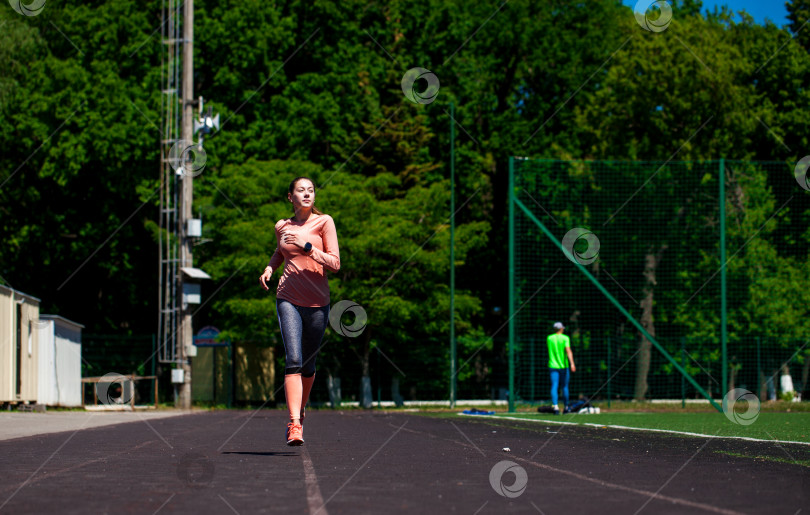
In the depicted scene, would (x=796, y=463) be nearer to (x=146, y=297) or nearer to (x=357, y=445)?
(x=357, y=445)

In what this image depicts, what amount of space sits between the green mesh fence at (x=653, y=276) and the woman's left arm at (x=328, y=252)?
18945 mm

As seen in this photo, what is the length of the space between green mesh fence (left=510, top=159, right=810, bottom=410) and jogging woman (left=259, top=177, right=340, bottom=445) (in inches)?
748

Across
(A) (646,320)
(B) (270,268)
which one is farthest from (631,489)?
(A) (646,320)

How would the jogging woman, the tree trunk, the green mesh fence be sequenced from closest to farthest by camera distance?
1. the jogging woman
2. the green mesh fence
3. the tree trunk

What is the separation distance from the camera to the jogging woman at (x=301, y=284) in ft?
29.5

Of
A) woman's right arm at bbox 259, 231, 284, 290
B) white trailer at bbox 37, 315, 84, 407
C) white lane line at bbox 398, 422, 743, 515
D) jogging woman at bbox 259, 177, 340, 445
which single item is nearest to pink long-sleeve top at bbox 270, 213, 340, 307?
jogging woman at bbox 259, 177, 340, 445

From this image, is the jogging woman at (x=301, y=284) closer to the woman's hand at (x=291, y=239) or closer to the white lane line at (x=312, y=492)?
the woman's hand at (x=291, y=239)

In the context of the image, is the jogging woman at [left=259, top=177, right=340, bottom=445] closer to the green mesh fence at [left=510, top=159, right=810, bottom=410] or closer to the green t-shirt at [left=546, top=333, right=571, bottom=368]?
the green t-shirt at [left=546, top=333, right=571, bottom=368]

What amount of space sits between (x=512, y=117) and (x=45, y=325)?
2340cm

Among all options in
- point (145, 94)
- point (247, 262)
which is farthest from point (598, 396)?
point (145, 94)

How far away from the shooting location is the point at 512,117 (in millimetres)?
44000

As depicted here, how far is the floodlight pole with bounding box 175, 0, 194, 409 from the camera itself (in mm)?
28312

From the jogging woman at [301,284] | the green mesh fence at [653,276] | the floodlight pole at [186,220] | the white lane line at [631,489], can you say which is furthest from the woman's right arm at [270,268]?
the floodlight pole at [186,220]

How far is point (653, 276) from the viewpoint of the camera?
32.1 meters
